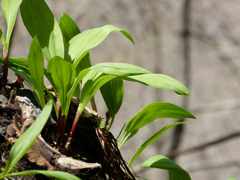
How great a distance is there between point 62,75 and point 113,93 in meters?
0.24

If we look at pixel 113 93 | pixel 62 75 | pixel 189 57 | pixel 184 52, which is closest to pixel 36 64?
pixel 62 75

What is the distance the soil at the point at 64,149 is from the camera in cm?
55

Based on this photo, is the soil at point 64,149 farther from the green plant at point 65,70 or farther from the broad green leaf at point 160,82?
the broad green leaf at point 160,82

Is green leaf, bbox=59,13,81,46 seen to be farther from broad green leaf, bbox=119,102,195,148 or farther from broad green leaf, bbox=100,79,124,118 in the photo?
broad green leaf, bbox=119,102,195,148

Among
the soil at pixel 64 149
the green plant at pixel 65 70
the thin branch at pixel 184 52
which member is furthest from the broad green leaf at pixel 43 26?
the thin branch at pixel 184 52

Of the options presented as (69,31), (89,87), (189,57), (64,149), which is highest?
(69,31)

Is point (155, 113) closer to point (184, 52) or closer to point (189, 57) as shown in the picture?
point (184, 52)

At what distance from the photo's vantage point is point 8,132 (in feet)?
1.93

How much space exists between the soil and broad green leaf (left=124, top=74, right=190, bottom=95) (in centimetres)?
18

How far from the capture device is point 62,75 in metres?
0.64

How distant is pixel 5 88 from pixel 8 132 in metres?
0.14

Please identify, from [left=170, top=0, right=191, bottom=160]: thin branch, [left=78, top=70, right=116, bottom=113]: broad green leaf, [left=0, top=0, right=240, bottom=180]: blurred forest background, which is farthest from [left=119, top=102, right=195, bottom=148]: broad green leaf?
[left=0, top=0, right=240, bottom=180]: blurred forest background

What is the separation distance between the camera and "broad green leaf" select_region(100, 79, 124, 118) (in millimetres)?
848

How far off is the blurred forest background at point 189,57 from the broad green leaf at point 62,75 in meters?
4.18
